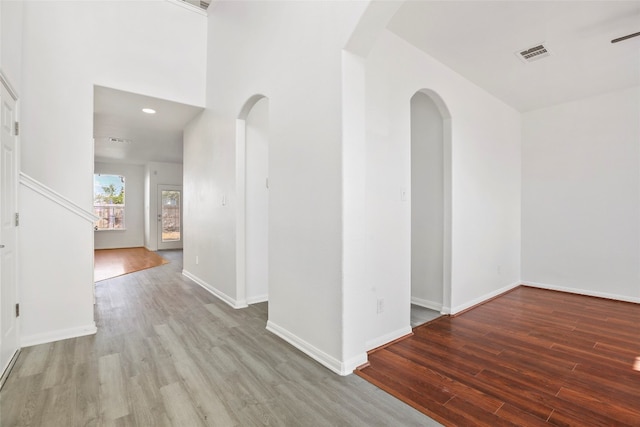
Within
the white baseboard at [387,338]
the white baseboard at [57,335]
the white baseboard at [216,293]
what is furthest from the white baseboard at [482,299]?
the white baseboard at [57,335]

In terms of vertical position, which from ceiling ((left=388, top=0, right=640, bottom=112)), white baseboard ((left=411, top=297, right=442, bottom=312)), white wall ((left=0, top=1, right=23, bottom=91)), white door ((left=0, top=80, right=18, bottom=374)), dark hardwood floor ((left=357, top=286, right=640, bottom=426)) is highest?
ceiling ((left=388, top=0, right=640, bottom=112))

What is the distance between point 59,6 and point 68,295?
3.11 m

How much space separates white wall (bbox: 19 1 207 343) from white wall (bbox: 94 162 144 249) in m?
6.72

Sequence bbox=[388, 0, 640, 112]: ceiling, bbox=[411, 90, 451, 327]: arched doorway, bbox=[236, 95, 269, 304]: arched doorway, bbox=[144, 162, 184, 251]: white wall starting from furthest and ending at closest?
bbox=[144, 162, 184, 251]: white wall, bbox=[236, 95, 269, 304]: arched doorway, bbox=[411, 90, 451, 327]: arched doorway, bbox=[388, 0, 640, 112]: ceiling

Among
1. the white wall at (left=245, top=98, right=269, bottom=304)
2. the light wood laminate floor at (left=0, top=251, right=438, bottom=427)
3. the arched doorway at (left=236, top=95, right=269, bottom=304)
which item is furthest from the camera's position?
the white wall at (left=245, top=98, right=269, bottom=304)

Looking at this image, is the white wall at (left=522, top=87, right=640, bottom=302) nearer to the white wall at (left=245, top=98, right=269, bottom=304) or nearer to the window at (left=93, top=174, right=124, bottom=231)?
the white wall at (left=245, top=98, right=269, bottom=304)

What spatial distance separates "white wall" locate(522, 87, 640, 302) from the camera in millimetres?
4113

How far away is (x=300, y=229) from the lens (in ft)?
8.35

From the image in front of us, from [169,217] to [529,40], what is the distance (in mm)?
9585

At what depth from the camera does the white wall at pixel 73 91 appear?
2742 mm

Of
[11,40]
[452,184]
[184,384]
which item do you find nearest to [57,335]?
[184,384]

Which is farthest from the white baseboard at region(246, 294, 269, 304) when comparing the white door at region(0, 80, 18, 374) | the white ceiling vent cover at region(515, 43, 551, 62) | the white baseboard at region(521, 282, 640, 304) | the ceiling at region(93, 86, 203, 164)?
the white baseboard at region(521, 282, 640, 304)

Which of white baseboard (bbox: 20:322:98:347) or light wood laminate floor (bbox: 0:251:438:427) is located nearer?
light wood laminate floor (bbox: 0:251:438:427)

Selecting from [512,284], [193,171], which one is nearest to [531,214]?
[512,284]
